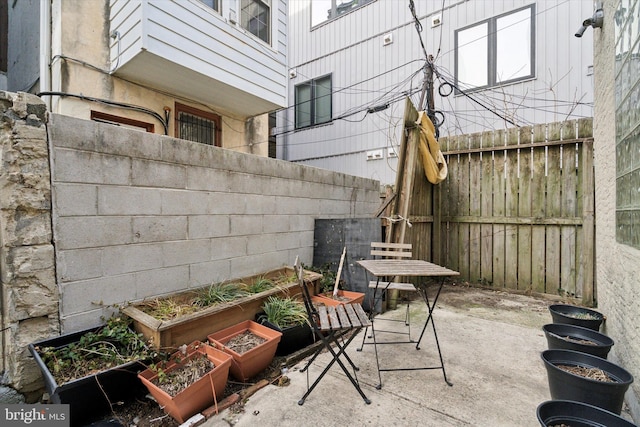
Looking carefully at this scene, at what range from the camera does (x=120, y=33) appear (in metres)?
3.96

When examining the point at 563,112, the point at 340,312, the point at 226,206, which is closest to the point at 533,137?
the point at 563,112

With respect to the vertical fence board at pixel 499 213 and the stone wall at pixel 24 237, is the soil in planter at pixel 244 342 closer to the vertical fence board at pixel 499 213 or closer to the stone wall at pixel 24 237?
the stone wall at pixel 24 237

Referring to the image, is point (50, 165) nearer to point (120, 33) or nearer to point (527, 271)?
point (120, 33)

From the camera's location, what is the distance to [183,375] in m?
2.01

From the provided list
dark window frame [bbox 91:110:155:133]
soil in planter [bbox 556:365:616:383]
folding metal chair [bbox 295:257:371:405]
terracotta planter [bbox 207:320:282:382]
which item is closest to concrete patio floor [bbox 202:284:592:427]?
folding metal chair [bbox 295:257:371:405]

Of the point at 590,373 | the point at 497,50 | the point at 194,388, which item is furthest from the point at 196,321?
the point at 497,50

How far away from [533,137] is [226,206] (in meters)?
4.35

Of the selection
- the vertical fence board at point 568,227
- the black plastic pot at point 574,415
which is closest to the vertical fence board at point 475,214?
the vertical fence board at point 568,227

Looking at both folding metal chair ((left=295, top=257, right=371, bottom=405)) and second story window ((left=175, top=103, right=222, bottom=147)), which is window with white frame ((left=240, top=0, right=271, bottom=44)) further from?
folding metal chair ((left=295, top=257, right=371, bottom=405))

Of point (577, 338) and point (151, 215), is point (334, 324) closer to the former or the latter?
point (151, 215)

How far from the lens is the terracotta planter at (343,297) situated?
11.3 ft

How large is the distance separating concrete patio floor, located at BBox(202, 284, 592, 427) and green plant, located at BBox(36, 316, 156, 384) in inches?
28.3

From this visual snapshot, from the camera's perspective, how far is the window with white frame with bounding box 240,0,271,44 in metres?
5.13

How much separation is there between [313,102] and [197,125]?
13.3ft
